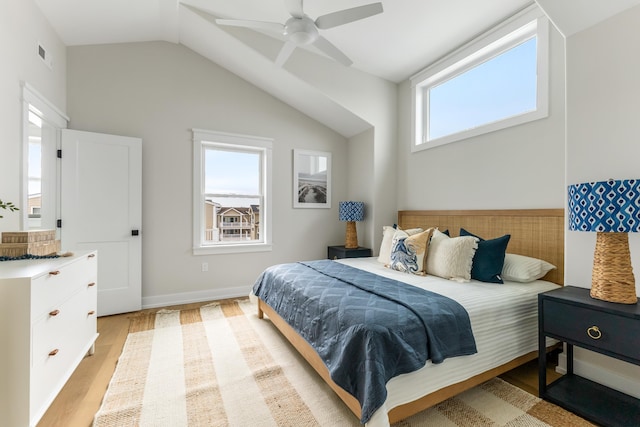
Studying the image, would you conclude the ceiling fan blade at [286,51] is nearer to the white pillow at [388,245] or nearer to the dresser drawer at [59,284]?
the white pillow at [388,245]

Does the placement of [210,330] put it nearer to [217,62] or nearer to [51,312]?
[51,312]

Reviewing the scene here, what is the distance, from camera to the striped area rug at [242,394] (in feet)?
5.30

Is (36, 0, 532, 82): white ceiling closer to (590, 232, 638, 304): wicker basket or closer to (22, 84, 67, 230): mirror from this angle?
(22, 84, 67, 230): mirror

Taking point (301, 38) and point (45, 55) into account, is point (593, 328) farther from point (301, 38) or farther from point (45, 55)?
point (45, 55)

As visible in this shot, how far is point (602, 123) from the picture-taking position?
1.85 metres

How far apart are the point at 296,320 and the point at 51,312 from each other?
145 cm

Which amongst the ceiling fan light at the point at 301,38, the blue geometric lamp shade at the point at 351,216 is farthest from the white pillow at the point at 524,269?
the ceiling fan light at the point at 301,38

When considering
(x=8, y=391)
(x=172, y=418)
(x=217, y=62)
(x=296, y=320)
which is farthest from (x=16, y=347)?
Result: (x=217, y=62)

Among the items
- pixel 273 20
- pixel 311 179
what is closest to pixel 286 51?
pixel 273 20

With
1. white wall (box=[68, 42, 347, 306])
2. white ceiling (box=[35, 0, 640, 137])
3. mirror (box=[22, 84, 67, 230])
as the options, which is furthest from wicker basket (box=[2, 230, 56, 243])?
white ceiling (box=[35, 0, 640, 137])

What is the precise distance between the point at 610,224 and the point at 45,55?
4530 millimetres

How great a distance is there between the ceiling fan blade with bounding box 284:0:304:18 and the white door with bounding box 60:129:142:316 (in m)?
2.39

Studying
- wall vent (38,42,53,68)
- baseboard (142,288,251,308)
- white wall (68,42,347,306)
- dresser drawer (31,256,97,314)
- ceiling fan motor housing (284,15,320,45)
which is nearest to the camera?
dresser drawer (31,256,97,314)

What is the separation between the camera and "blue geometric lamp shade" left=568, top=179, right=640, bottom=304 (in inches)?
56.8
